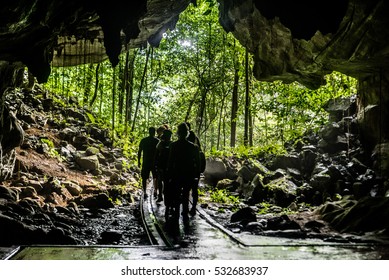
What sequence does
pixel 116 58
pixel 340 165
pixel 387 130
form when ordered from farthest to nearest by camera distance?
pixel 340 165
pixel 387 130
pixel 116 58

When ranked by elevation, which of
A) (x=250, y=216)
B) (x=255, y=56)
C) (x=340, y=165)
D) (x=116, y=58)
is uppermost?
(x=255, y=56)

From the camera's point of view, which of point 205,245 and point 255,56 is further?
point 255,56

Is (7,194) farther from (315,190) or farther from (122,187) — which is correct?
(315,190)

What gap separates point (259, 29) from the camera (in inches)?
411

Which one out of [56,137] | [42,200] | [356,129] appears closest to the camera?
[42,200]

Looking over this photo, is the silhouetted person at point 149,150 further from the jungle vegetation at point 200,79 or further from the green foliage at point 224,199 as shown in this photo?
the jungle vegetation at point 200,79

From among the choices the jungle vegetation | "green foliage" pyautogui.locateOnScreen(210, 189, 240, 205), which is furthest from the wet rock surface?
the jungle vegetation

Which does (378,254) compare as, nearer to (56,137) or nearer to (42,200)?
(42,200)

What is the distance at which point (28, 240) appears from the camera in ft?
18.7

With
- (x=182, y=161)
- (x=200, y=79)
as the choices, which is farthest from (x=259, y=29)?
(x=200, y=79)

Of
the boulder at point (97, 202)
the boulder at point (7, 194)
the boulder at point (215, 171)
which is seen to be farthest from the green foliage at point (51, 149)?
the boulder at point (215, 171)

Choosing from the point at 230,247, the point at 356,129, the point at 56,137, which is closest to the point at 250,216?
the point at 230,247

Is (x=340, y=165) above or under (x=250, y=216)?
above

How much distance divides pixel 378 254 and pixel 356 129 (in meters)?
8.41
